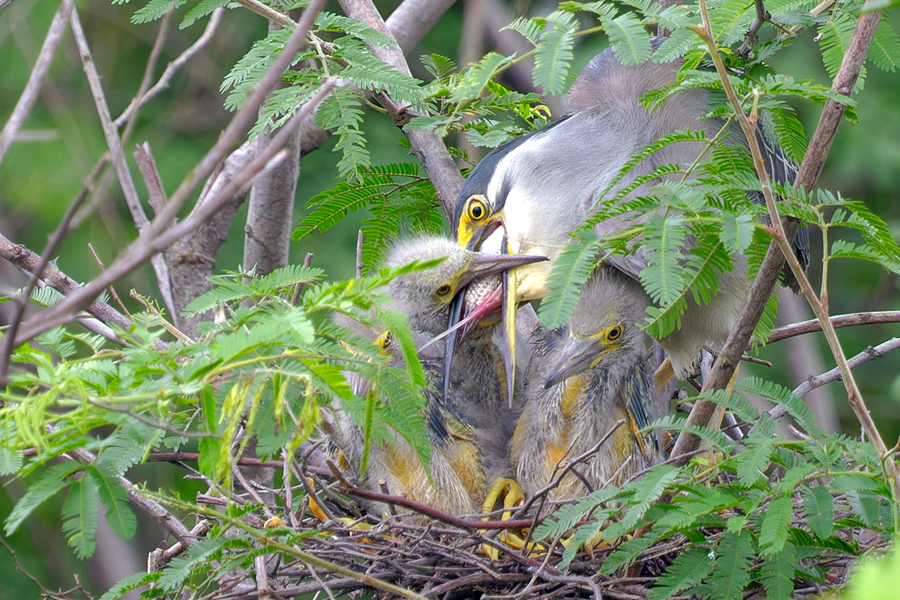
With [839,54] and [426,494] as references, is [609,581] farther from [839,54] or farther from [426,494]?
[839,54]

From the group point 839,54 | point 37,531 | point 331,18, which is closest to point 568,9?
point 839,54

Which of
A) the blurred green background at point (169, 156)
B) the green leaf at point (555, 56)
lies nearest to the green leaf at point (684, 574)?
the green leaf at point (555, 56)

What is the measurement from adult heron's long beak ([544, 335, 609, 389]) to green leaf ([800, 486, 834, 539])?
0.77 meters

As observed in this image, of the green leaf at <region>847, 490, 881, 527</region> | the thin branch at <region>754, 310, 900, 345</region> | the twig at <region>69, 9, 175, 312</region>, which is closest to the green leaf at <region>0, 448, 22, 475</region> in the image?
the twig at <region>69, 9, 175, 312</region>

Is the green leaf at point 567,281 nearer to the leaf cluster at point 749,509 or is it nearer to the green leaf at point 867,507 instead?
the leaf cluster at point 749,509

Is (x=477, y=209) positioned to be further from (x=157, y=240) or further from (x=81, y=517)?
(x=157, y=240)

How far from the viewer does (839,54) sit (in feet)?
5.54

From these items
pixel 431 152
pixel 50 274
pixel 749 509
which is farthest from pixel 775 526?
pixel 50 274

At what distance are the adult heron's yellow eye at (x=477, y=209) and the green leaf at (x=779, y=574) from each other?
1.34 m

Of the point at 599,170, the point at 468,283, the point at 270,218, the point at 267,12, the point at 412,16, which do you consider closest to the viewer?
the point at 267,12

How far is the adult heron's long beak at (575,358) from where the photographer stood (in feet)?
7.43

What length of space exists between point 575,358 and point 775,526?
2.91ft

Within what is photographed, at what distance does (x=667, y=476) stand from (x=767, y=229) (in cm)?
49

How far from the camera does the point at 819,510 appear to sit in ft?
5.10
